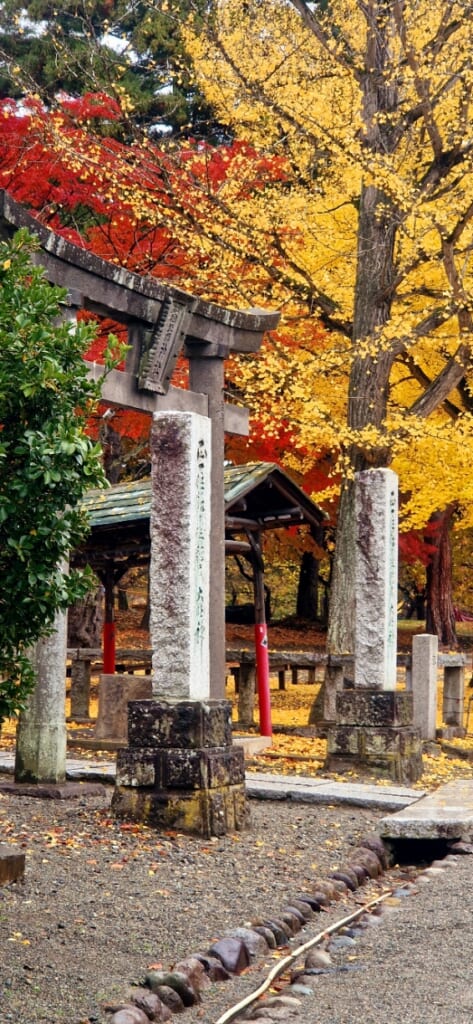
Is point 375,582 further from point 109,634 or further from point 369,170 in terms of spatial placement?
point 369,170

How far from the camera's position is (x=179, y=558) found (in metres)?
8.17

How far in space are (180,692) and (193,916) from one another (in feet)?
7.91

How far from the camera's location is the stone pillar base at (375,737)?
1114 cm

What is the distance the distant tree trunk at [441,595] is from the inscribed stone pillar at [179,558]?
17535mm

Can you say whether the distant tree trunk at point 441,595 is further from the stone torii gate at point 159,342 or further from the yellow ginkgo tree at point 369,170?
the stone torii gate at point 159,342

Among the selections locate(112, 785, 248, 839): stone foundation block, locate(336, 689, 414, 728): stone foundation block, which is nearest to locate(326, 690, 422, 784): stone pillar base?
locate(336, 689, 414, 728): stone foundation block

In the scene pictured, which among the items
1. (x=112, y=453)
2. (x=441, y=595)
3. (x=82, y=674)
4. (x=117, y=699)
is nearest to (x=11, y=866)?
(x=117, y=699)

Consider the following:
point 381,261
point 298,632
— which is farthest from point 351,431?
point 298,632

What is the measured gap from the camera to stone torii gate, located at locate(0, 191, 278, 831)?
8.93 m

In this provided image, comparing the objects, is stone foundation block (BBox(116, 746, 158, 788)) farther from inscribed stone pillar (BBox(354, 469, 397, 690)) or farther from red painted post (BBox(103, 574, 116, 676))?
red painted post (BBox(103, 574, 116, 676))

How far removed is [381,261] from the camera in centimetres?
1573

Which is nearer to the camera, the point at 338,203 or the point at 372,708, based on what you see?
the point at 372,708

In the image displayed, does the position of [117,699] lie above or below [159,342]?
below

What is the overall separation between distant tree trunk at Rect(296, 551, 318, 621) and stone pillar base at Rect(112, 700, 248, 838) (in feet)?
76.2
